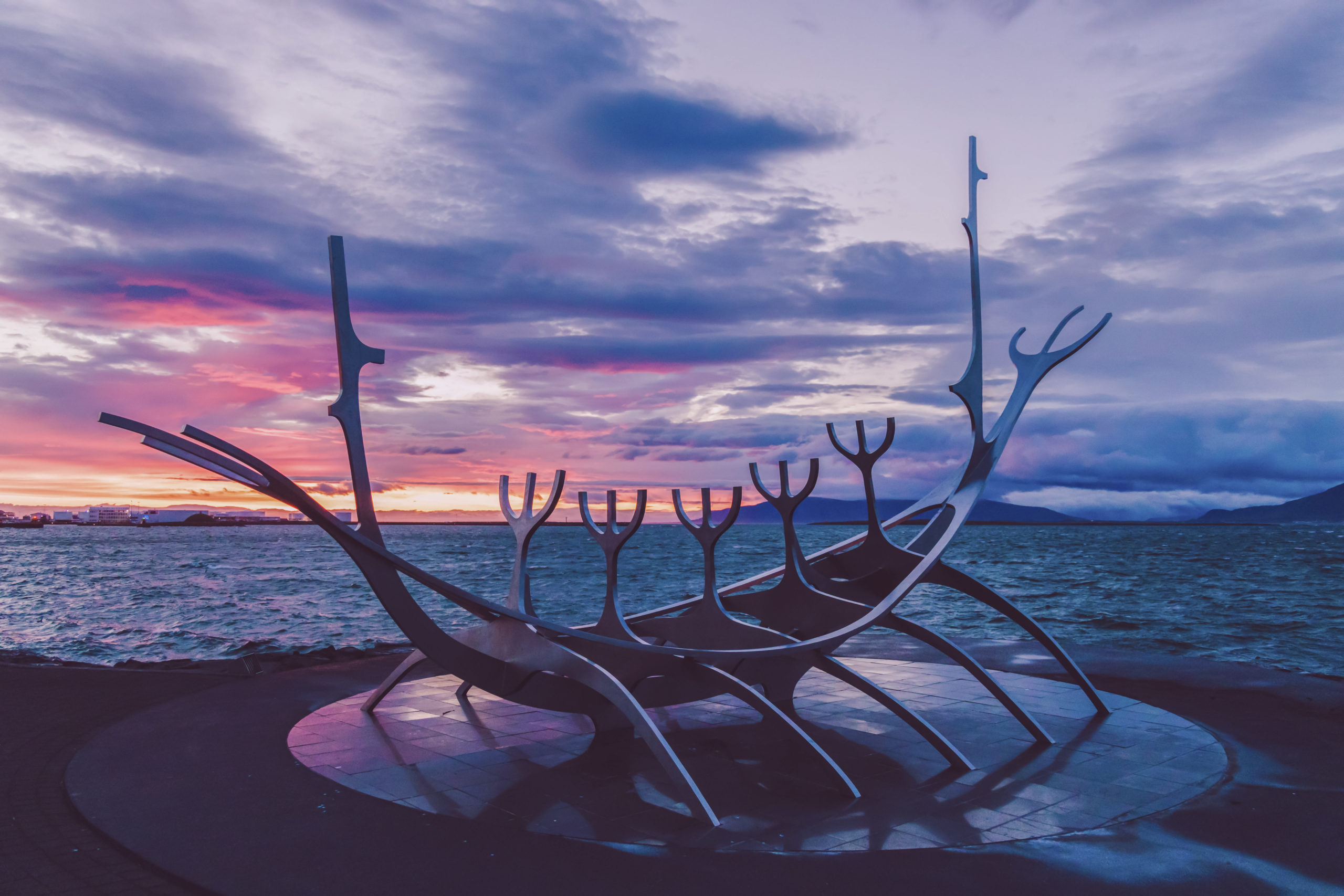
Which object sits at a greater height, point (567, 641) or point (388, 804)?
point (567, 641)

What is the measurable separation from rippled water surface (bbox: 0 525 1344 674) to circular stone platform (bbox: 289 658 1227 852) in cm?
1536

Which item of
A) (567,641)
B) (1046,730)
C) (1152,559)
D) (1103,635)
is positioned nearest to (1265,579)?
(1152,559)

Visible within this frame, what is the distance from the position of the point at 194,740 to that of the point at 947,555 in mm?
75390

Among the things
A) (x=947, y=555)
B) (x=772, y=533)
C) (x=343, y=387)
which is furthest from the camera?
(x=772, y=533)

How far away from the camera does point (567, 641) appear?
1030 cm

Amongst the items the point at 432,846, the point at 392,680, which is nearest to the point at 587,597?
the point at 392,680

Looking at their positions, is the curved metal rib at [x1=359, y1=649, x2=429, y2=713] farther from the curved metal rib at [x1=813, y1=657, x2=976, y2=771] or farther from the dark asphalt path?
the curved metal rib at [x1=813, y1=657, x2=976, y2=771]

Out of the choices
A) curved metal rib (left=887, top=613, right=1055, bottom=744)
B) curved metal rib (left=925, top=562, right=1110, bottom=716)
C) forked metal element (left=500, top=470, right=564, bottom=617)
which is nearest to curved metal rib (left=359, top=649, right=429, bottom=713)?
forked metal element (left=500, top=470, right=564, bottom=617)

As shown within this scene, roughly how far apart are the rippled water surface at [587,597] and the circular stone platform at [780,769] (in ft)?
50.4

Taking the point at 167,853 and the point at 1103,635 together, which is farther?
the point at 1103,635

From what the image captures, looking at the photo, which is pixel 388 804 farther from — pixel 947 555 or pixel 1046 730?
pixel 947 555

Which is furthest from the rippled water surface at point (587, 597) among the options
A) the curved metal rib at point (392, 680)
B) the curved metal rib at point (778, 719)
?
the curved metal rib at point (778, 719)

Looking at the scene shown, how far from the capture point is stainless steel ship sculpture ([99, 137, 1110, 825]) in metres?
8.42

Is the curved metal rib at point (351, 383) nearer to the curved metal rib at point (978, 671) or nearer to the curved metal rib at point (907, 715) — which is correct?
the curved metal rib at point (907, 715)
